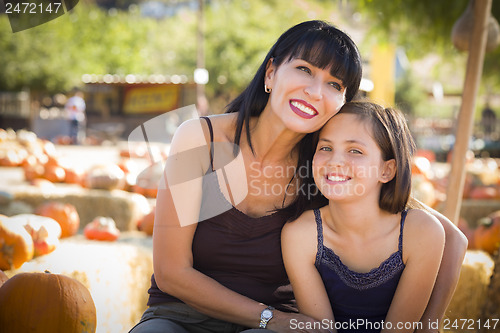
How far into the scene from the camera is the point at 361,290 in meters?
2.27

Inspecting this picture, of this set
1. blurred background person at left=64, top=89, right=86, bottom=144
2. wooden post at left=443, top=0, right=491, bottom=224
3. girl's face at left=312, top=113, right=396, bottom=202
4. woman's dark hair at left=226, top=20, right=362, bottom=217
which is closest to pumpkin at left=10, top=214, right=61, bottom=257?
woman's dark hair at left=226, top=20, right=362, bottom=217

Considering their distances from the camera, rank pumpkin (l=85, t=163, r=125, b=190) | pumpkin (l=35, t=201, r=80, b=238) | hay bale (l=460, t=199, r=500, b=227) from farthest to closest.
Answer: hay bale (l=460, t=199, r=500, b=227) < pumpkin (l=85, t=163, r=125, b=190) < pumpkin (l=35, t=201, r=80, b=238)

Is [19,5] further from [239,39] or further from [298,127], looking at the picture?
[239,39]

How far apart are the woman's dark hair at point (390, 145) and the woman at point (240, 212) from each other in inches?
4.3

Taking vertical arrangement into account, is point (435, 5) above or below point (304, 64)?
above

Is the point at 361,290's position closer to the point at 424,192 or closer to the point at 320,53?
the point at 320,53

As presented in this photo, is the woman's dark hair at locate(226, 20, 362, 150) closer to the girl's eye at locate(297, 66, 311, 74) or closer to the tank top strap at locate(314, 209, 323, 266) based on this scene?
the girl's eye at locate(297, 66, 311, 74)

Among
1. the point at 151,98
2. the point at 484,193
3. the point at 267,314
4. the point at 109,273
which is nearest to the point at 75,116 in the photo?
the point at 151,98

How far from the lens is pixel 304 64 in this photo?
2275mm

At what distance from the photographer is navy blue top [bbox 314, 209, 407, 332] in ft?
7.40

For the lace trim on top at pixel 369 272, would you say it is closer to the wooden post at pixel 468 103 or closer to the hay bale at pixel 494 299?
the wooden post at pixel 468 103

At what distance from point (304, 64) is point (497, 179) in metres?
6.85

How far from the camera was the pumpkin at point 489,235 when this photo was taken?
4.75 metres

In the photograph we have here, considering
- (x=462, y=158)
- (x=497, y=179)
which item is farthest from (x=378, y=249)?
(x=497, y=179)
